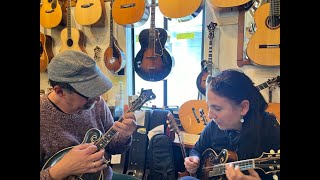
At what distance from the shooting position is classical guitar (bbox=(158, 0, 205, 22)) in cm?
161

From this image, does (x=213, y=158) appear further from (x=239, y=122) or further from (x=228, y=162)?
(x=239, y=122)

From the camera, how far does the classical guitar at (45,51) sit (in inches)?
78.6

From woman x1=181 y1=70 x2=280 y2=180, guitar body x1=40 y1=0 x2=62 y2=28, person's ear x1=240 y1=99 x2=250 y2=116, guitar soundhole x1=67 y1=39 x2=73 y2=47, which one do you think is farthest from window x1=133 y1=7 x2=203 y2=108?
guitar body x1=40 y1=0 x2=62 y2=28

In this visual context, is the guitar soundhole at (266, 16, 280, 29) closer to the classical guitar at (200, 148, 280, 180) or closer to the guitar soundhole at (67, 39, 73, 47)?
the classical guitar at (200, 148, 280, 180)

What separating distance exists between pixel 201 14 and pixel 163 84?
40 centimetres

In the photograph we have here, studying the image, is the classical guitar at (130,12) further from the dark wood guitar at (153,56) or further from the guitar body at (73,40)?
the guitar body at (73,40)

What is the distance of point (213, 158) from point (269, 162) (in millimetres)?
256

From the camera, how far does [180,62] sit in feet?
5.51

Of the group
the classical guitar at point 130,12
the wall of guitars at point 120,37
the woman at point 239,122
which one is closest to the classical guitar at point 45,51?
the wall of guitars at point 120,37

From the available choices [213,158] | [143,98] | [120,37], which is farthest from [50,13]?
[213,158]

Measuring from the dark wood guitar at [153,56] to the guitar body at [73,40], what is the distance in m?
0.36
